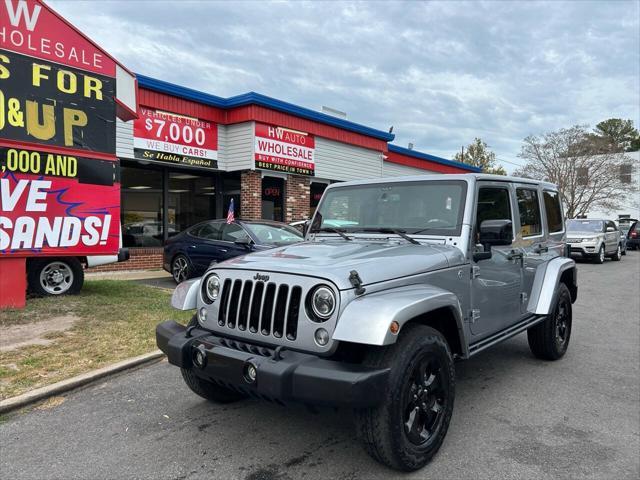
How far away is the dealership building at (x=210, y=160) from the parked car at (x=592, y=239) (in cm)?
886

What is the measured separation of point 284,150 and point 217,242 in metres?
5.71

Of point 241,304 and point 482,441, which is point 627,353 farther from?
point 241,304

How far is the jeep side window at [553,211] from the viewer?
521 cm

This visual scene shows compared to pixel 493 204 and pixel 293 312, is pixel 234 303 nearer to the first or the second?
pixel 293 312

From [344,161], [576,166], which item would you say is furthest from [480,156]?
[344,161]

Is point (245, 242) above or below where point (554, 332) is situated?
above

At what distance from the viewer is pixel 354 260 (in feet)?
9.95

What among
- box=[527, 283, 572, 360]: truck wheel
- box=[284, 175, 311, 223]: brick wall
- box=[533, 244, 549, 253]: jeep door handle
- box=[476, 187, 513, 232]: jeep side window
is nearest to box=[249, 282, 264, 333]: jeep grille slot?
box=[476, 187, 513, 232]: jeep side window

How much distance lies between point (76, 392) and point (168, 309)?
2.99 metres

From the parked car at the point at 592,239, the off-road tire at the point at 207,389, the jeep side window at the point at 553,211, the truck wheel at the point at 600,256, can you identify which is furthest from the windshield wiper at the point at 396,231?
the truck wheel at the point at 600,256

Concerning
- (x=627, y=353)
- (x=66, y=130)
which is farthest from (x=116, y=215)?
(x=627, y=353)

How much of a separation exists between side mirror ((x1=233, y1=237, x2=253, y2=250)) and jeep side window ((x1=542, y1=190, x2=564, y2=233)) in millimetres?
5449

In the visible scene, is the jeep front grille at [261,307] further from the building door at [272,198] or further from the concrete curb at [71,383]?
the building door at [272,198]

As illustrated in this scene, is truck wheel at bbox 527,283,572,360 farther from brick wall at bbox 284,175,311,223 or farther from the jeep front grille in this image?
brick wall at bbox 284,175,311,223
